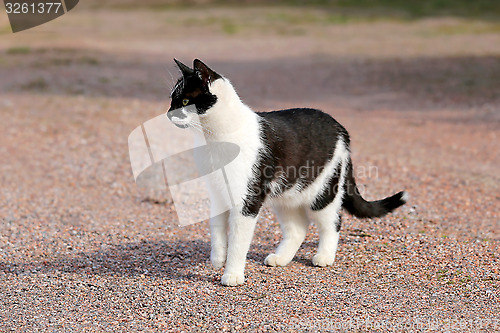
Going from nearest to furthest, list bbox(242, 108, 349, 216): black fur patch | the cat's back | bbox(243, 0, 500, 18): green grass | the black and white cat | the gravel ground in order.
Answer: the gravel ground → the black and white cat → bbox(242, 108, 349, 216): black fur patch → the cat's back → bbox(243, 0, 500, 18): green grass

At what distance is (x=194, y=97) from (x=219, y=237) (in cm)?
91

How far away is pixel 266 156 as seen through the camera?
4.09m

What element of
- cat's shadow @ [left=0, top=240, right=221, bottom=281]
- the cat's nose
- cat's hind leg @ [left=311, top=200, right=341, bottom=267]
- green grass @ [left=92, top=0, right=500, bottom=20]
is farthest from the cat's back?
green grass @ [left=92, top=0, right=500, bottom=20]

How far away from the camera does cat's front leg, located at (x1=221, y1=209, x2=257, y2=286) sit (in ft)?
13.2

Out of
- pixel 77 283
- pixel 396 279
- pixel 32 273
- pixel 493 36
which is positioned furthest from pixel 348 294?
pixel 493 36

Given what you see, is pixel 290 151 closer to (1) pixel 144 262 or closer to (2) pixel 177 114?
(2) pixel 177 114

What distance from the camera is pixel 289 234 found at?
180 inches

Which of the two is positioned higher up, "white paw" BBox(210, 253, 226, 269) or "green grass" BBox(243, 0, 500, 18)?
"white paw" BBox(210, 253, 226, 269)

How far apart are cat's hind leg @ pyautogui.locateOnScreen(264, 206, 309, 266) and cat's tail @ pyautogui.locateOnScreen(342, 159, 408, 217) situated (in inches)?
13.2

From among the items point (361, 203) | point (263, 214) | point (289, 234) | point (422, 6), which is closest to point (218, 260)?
point (289, 234)

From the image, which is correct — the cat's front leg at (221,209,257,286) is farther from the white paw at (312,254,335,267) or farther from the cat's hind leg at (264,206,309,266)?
the white paw at (312,254,335,267)

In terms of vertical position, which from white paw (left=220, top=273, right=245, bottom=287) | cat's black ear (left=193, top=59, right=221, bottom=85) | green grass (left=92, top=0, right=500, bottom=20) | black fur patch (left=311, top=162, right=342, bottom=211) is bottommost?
green grass (left=92, top=0, right=500, bottom=20)

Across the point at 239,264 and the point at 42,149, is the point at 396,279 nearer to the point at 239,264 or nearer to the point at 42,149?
the point at 239,264

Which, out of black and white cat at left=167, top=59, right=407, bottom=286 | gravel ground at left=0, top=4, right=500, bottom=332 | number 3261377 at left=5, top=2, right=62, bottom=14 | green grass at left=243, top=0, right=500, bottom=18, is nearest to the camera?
gravel ground at left=0, top=4, right=500, bottom=332
